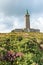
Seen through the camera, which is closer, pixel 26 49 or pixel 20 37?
pixel 26 49

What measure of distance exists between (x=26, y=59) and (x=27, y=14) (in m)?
52.3

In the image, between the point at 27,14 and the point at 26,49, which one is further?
the point at 27,14

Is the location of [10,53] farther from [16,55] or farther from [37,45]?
[37,45]

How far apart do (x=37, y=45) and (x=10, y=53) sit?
3.63 meters

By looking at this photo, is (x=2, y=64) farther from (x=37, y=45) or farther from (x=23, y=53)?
(x=37, y=45)

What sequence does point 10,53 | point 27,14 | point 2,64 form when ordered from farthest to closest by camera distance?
1. point 27,14
2. point 10,53
3. point 2,64

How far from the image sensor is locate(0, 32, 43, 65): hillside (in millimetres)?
26578

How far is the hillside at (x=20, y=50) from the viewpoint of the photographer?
26.6 m

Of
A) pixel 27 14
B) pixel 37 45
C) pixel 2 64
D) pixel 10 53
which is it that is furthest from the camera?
pixel 27 14

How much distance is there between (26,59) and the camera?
2678 cm

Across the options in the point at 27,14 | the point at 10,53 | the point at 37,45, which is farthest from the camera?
the point at 27,14

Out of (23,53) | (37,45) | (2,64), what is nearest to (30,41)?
(37,45)

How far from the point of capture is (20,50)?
2833 cm

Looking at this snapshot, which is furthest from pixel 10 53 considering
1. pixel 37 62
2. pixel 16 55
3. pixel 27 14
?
pixel 27 14
